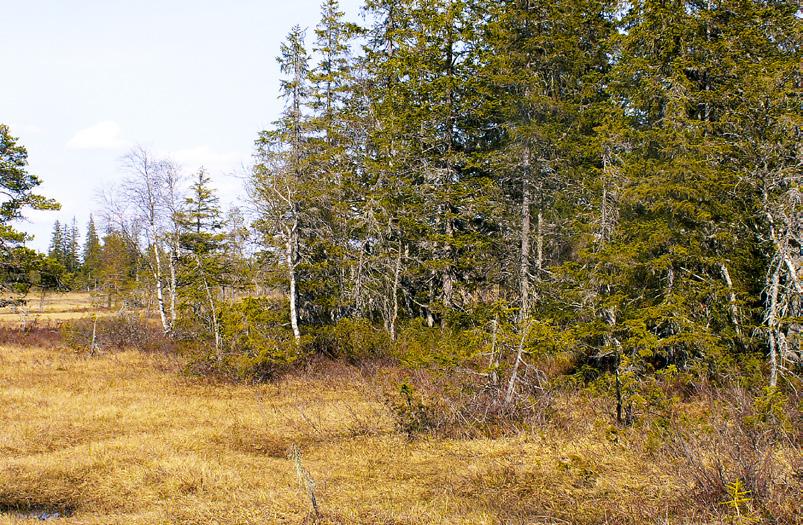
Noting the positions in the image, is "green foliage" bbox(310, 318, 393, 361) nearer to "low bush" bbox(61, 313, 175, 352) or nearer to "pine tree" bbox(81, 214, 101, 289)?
"low bush" bbox(61, 313, 175, 352)

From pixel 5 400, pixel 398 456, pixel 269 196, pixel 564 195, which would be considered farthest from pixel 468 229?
pixel 5 400

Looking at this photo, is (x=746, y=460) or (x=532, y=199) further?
(x=532, y=199)

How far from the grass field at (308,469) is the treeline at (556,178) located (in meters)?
1.71

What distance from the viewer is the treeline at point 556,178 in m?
10.2

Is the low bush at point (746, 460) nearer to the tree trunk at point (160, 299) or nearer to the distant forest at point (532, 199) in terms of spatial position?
the distant forest at point (532, 199)

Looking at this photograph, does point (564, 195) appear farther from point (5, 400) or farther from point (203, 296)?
point (5, 400)

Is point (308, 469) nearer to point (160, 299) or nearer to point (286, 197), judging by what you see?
point (286, 197)

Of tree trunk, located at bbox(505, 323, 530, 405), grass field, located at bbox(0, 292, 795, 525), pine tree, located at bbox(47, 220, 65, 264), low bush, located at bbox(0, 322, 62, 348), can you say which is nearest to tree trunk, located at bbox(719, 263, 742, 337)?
grass field, located at bbox(0, 292, 795, 525)

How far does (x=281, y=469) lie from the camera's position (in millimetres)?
7793

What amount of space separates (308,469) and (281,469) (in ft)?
1.45

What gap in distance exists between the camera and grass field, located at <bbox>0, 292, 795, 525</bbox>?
5902 millimetres

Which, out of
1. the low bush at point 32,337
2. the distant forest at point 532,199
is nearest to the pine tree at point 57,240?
the low bush at point 32,337

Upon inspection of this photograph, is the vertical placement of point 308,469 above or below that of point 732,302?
below

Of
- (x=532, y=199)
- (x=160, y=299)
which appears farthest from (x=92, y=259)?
(x=532, y=199)
